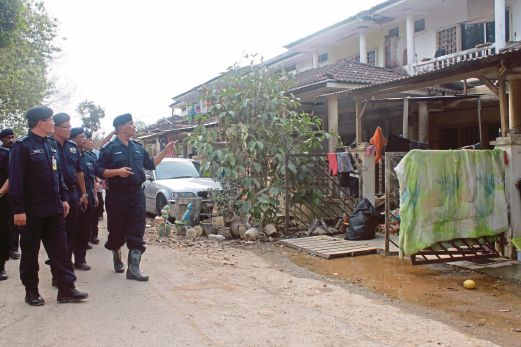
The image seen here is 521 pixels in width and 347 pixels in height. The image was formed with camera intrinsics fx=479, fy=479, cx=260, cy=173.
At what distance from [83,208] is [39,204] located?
5.55 ft

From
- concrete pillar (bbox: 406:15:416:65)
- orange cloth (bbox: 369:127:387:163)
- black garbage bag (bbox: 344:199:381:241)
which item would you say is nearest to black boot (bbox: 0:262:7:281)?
black garbage bag (bbox: 344:199:381:241)

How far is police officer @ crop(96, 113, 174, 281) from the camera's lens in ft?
17.7

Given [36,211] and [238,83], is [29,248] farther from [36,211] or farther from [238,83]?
[238,83]

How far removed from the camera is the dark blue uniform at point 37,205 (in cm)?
438

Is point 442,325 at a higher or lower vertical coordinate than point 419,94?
lower

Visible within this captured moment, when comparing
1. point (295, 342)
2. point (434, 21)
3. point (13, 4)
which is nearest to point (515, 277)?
point (295, 342)

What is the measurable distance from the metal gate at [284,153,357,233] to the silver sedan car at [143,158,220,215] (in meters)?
1.90

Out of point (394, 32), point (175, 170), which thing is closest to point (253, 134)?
point (175, 170)

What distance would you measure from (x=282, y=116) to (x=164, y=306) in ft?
19.3

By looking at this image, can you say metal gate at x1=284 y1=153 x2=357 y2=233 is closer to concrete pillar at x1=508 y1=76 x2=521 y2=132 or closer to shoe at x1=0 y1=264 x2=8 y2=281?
concrete pillar at x1=508 y1=76 x2=521 y2=132

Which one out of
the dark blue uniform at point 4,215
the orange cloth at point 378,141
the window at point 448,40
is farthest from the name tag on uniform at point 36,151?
the window at point 448,40

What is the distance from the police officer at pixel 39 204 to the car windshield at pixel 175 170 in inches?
286

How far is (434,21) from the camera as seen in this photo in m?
17.0

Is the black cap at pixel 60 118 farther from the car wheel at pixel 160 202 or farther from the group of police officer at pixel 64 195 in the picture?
the car wheel at pixel 160 202
